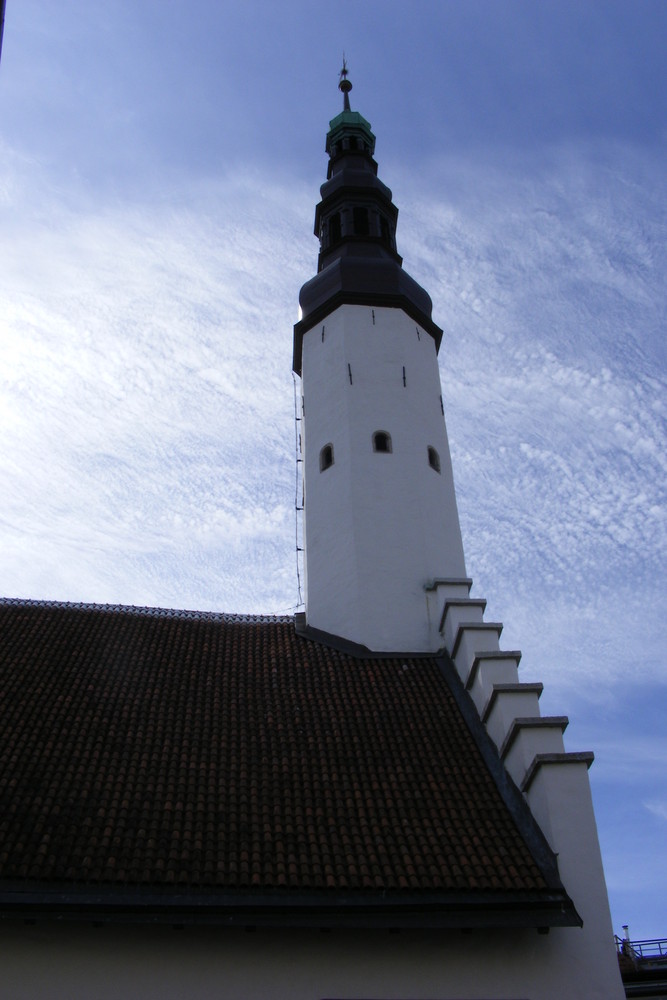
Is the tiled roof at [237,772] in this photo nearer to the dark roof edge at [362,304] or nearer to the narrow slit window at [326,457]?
the narrow slit window at [326,457]

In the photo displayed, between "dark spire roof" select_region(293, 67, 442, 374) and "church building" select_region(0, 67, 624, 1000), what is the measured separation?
384 cm

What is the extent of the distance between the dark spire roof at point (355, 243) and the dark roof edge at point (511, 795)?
337 inches

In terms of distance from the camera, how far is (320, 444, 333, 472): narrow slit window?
1810 centimetres

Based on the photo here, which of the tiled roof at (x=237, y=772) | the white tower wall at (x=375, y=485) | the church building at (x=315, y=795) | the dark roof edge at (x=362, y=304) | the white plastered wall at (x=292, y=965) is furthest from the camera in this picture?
the dark roof edge at (x=362, y=304)

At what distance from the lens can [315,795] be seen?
11.5 meters

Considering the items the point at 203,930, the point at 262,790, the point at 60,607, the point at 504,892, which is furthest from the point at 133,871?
the point at 60,607

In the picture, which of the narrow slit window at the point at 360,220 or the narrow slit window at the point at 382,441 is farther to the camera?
the narrow slit window at the point at 360,220

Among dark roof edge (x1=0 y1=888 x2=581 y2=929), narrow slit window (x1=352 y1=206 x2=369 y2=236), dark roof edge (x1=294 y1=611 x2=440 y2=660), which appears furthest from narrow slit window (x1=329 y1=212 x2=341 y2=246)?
dark roof edge (x1=0 y1=888 x2=581 y2=929)

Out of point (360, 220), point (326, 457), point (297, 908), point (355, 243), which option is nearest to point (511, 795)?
point (297, 908)

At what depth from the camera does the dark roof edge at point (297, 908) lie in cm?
952

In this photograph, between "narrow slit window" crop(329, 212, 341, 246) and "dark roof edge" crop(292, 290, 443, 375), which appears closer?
"dark roof edge" crop(292, 290, 443, 375)

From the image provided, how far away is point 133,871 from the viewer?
9914mm

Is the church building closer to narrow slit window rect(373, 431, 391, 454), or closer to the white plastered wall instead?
the white plastered wall

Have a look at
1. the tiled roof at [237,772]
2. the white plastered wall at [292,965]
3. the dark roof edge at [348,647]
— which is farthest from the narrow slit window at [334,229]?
the white plastered wall at [292,965]
